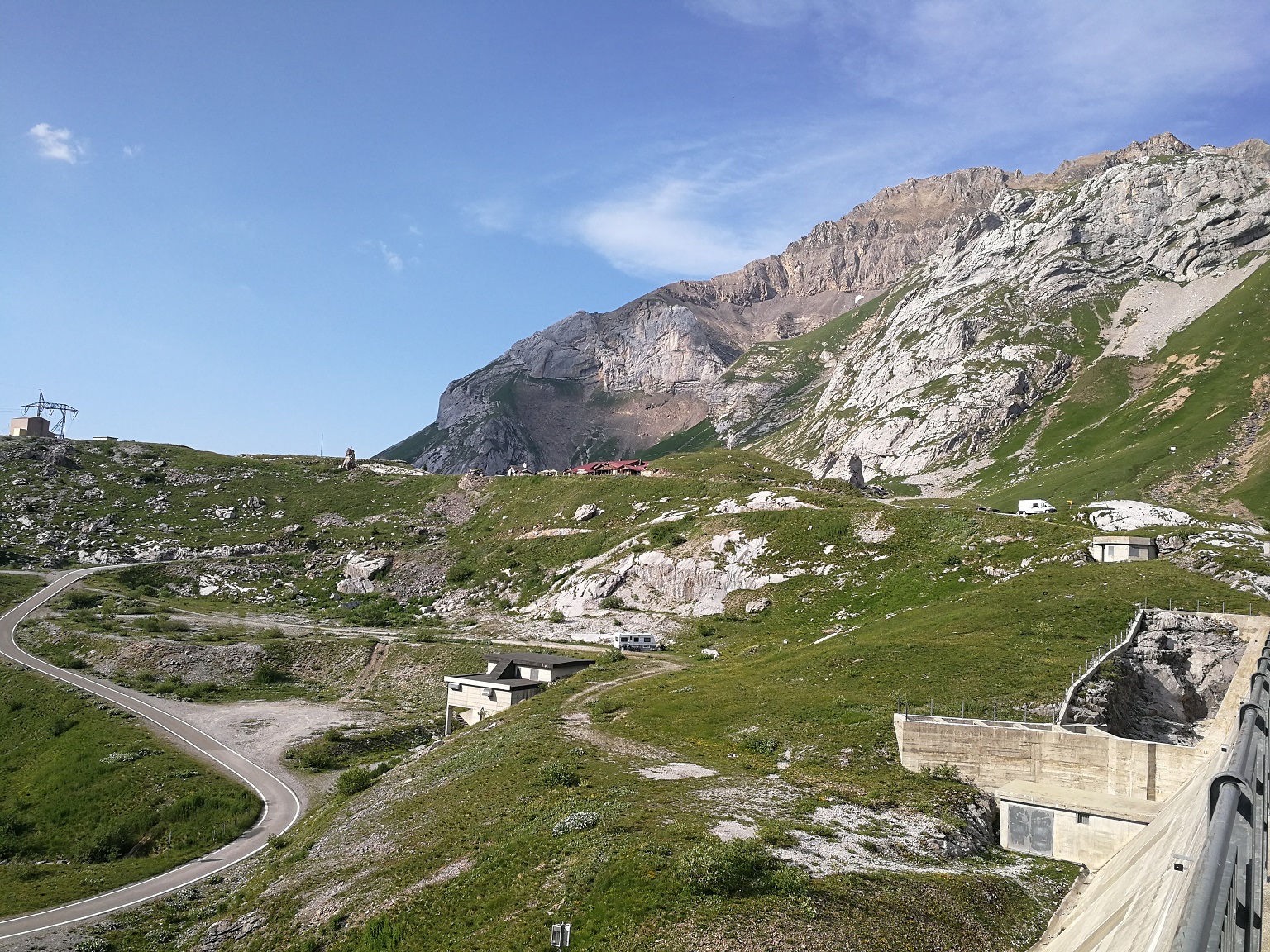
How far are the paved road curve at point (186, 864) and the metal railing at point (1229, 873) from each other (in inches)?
1816

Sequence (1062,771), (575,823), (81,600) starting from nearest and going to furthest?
(575,823) → (1062,771) → (81,600)

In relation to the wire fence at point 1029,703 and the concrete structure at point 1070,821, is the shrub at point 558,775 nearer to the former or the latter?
the wire fence at point 1029,703

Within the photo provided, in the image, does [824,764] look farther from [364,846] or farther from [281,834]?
[281,834]

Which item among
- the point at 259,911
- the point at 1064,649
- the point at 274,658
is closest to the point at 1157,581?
the point at 1064,649

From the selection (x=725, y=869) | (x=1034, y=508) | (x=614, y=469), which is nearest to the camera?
(x=725, y=869)

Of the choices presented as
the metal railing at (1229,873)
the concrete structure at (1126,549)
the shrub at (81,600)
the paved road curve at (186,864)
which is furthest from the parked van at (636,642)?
the shrub at (81,600)

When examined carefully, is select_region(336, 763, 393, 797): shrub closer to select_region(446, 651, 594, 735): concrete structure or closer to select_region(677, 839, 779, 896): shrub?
select_region(446, 651, 594, 735): concrete structure

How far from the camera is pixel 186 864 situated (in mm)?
42562

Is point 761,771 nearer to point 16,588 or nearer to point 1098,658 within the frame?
point 1098,658

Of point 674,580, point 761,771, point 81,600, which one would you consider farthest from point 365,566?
point 761,771

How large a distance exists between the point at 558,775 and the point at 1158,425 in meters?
179

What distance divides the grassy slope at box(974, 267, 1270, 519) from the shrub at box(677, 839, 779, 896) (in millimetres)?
130311

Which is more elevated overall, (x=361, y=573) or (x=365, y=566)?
(x=365, y=566)

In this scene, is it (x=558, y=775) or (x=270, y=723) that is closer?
(x=558, y=775)
